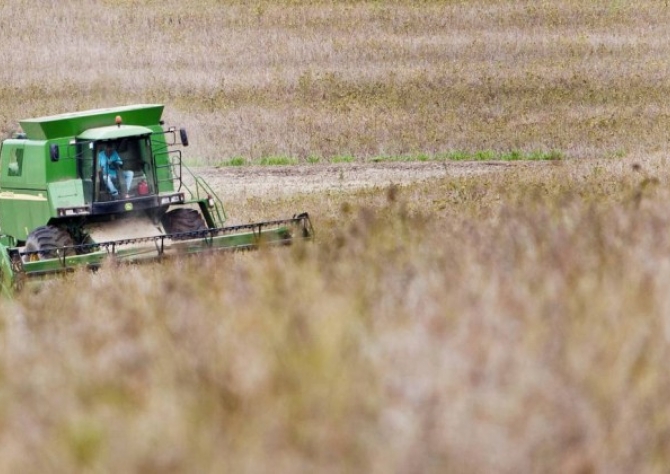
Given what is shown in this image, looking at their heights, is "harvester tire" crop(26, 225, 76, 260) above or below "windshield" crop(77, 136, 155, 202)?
below

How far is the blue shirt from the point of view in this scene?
1388 centimetres

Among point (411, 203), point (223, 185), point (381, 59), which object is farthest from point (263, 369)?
point (381, 59)

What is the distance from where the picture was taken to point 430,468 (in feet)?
9.37

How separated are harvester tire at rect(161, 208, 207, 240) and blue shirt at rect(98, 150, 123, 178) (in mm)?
788

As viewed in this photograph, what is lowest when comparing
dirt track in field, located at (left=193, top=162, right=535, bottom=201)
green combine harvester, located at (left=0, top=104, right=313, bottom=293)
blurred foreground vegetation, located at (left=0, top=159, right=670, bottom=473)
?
dirt track in field, located at (left=193, top=162, right=535, bottom=201)

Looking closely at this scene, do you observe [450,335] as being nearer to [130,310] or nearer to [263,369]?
[263,369]

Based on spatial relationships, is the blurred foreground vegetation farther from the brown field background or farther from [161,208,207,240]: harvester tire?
[161,208,207,240]: harvester tire

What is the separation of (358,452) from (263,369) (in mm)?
373

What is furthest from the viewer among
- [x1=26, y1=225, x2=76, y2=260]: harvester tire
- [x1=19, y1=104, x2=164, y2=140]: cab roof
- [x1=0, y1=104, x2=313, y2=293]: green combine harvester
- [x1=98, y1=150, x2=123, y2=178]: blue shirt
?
[x1=19, y1=104, x2=164, y2=140]: cab roof

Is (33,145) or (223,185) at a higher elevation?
(33,145)

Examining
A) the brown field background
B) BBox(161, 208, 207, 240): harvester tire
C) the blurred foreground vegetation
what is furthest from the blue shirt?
the blurred foreground vegetation

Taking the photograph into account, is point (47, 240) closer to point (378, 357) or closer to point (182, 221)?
point (182, 221)

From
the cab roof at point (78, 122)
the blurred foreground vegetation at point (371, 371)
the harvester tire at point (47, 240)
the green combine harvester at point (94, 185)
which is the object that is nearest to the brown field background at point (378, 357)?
the blurred foreground vegetation at point (371, 371)

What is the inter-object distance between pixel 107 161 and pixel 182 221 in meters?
1.03
